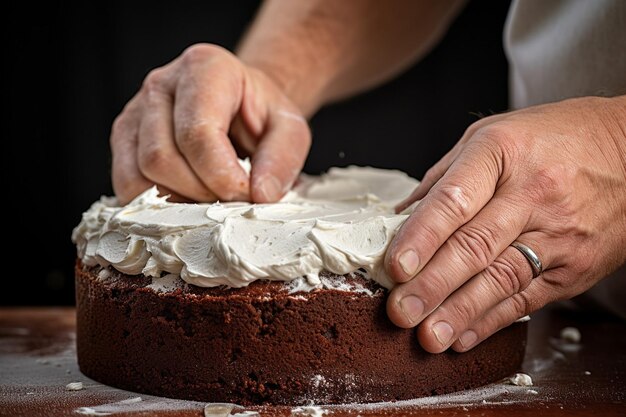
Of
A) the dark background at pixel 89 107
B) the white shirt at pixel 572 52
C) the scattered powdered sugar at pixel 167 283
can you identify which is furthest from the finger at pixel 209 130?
the dark background at pixel 89 107

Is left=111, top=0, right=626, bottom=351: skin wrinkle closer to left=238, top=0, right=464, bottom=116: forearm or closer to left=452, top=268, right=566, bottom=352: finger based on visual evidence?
left=452, top=268, right=566, bottom=352: finger

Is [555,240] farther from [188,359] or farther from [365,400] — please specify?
[188,359]

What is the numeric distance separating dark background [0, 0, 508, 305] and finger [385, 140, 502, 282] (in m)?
3.37

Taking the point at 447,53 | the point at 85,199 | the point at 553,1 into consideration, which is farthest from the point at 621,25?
the point at 85,199

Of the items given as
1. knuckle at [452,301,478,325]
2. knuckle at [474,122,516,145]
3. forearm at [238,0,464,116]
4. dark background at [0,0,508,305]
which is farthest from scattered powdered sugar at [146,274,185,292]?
dark background at [0,0,508,305]

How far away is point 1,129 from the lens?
488cm

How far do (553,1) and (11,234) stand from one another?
135 inches

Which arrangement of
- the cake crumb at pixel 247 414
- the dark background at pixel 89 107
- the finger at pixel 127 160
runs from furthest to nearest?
the dark background at pixel 89 107, the finger at pixel 127 160, the cake crumb at pixel 247 414

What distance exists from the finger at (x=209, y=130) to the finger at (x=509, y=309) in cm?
67

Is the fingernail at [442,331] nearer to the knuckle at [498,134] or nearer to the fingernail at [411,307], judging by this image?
the fingernail at [411,307]

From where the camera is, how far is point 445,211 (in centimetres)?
166

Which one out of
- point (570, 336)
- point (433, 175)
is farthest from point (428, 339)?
point (570, 336)

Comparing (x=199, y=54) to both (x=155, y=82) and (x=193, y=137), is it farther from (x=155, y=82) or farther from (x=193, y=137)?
(x=193, y=137)

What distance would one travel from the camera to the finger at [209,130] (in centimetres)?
212
